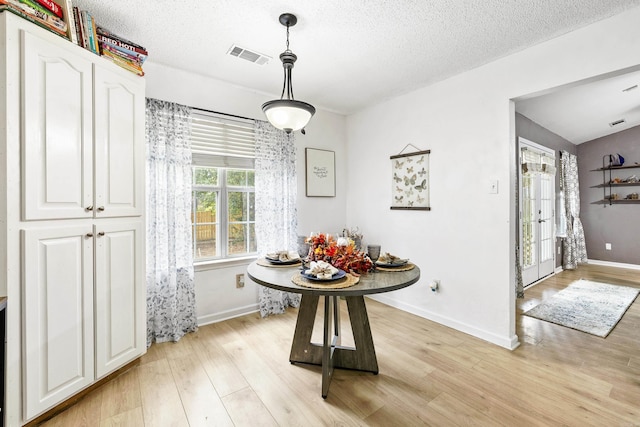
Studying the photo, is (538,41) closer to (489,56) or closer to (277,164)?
(489,56)

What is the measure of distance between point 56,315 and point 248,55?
2212 millimetres

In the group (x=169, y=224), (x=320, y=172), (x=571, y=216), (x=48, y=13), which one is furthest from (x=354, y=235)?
(x=571, y=216)

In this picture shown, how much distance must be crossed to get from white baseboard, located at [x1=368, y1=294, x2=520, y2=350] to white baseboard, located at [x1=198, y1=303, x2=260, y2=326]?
1.54 m

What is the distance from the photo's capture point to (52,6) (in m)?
1.63

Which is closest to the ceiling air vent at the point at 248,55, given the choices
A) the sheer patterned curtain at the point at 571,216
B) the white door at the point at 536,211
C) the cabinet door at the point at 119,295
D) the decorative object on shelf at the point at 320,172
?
the decorative object on shelf at the point at 320,172

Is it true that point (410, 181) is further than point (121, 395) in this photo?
Yes

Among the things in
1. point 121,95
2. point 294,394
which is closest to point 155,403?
point 294,394

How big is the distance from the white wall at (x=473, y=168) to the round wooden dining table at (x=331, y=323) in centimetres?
107

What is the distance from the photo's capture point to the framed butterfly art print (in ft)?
10.3

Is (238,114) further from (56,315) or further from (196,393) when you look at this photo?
(196,393)

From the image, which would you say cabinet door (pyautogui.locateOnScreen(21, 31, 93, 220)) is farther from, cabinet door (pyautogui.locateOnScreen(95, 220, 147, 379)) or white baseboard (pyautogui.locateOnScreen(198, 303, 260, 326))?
white baseboard (pyautogui.locateOnScreen(198, 303, 260, 326))

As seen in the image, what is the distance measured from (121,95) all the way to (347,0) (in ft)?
5.19

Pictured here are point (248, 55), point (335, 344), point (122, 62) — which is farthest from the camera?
point (248, 55)

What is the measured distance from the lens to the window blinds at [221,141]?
9.45 ft
